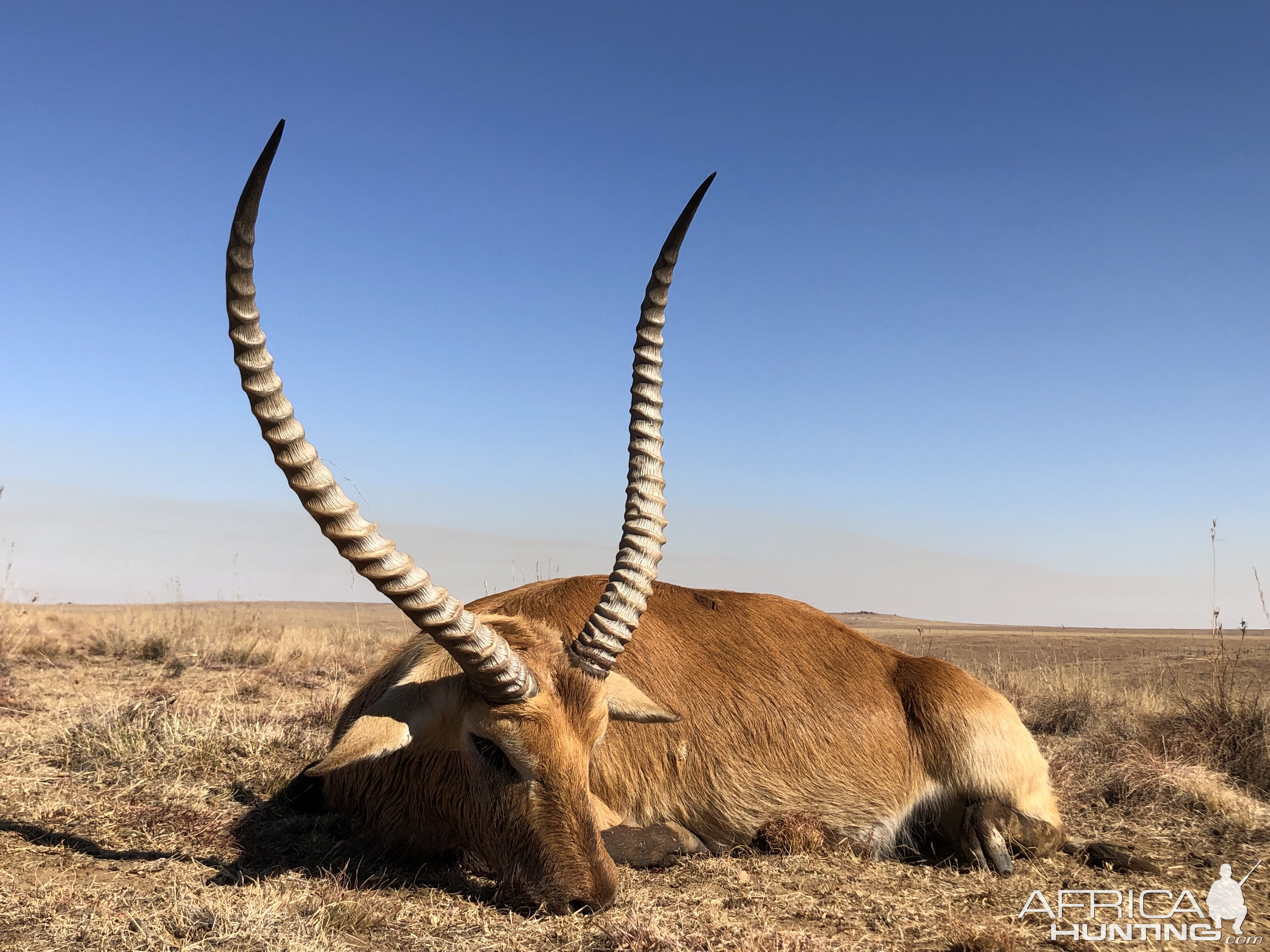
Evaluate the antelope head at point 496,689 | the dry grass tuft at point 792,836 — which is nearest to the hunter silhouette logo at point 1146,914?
the dry grass tuft at point 792,836

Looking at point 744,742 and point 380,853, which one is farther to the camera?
point 744,742

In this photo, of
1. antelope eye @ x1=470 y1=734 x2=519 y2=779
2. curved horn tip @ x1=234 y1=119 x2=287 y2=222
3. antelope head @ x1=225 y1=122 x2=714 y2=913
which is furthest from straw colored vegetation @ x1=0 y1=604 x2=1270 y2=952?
curved horn tip @ x1=234 y1=119 x2=287 y2=222

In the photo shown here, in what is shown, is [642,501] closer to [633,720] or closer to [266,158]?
[633,720]

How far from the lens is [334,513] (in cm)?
345

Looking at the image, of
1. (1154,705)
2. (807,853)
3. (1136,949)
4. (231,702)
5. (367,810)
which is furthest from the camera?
(1154,705)

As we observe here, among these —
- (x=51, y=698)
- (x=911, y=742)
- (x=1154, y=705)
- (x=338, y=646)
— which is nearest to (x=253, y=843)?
(x=911, y=742)

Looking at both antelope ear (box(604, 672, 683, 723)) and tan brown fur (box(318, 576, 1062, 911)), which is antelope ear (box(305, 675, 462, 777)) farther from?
antelope ear (box(604, 672, 683, 723))

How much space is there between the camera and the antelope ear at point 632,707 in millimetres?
4293

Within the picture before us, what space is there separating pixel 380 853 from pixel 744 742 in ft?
6.94

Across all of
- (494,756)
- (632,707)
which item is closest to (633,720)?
(632,707)

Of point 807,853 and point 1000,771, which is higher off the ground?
point 1000,771

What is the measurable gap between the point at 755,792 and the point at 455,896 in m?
1.88

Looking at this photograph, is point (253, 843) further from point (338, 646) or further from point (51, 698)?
point (338, 646)

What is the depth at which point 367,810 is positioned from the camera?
184 inches
